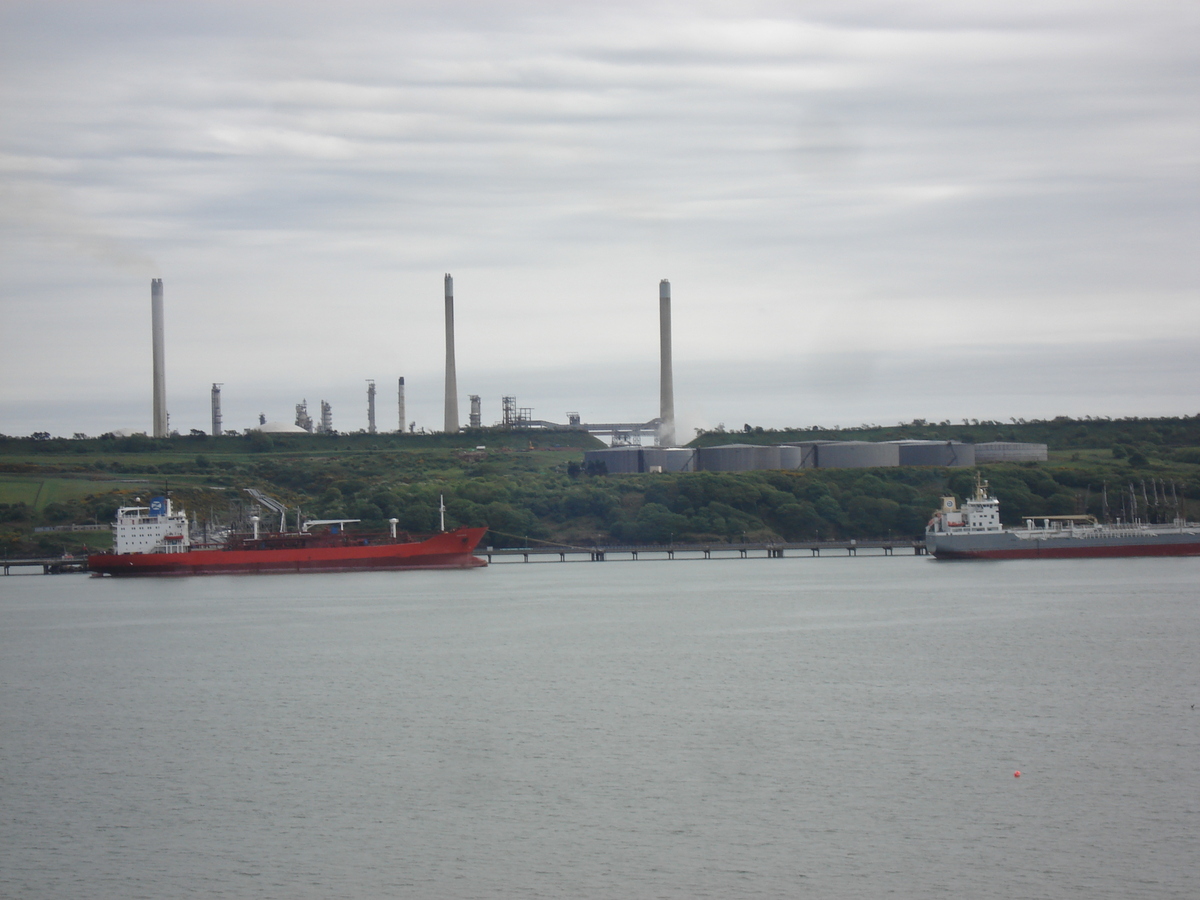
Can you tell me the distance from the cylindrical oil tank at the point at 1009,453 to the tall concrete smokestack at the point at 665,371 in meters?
37.8

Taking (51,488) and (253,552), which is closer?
(253,552)

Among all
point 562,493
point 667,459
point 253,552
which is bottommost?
point 253,552

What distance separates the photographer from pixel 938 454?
152 metres

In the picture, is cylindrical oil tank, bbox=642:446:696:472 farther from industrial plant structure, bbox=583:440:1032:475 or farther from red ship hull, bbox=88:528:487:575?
red ship hull, bbox=88:528:487:575

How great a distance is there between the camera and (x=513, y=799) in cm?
2459

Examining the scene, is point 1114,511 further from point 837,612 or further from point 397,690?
point 397,690

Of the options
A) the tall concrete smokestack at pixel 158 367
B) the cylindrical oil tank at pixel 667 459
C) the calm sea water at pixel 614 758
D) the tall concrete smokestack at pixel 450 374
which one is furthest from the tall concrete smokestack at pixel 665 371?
the calm sea water at pixel 614 758

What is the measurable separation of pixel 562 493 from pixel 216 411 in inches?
2769

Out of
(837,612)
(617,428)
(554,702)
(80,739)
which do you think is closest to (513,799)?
(554,702)

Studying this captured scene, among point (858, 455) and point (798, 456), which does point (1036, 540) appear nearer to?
point (858, 455)

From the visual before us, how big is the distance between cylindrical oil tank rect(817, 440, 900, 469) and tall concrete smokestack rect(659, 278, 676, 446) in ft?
63.8

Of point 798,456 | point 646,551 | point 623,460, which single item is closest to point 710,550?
point 646,551

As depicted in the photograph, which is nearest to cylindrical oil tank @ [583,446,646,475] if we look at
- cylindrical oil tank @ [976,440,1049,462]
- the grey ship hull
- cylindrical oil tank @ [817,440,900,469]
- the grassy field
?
Answer: cylindrical oil tank @ [817,440,900,469]

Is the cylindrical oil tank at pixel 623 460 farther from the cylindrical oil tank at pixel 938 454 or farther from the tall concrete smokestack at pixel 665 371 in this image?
the cylindrical oil tank at pixel 938 454
